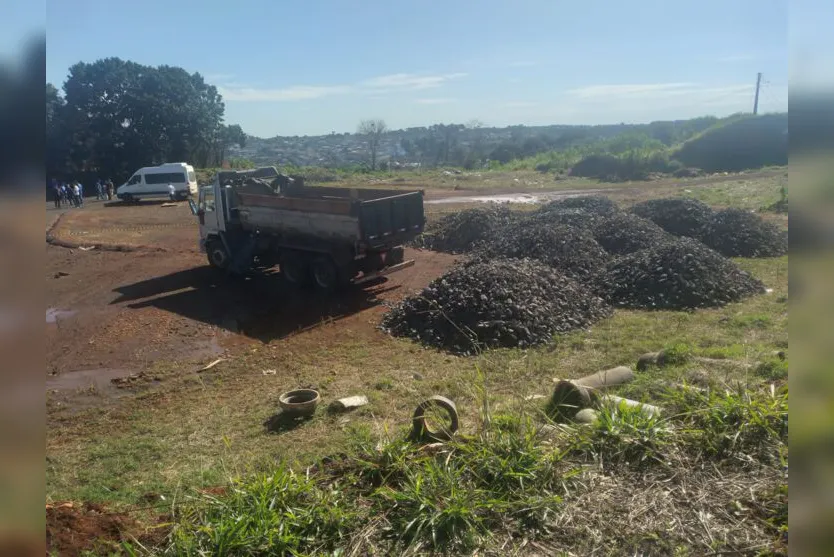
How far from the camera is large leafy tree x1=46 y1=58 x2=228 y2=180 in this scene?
4416 cm

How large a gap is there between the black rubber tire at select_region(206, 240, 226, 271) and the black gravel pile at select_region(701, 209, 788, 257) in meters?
12.3

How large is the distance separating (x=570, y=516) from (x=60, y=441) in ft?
19.4

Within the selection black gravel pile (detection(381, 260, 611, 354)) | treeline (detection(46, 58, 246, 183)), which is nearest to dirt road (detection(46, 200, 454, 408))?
black gravel pile (detection(381, 260, 611, 354))

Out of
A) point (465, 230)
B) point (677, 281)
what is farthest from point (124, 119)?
point (677, 281)

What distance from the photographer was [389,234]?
1257 centimetres

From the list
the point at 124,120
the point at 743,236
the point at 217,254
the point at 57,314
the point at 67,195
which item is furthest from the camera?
the point at 124,120

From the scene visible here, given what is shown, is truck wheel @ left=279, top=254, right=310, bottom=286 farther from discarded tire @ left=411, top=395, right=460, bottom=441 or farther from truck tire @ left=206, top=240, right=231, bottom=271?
discarded tire @ left=411, top=395, right=460, bottom=441

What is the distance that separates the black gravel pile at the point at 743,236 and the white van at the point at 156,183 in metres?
27.9

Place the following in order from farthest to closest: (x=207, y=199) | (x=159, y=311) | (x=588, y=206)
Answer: (x=588, y=206) → (x=207, y=199) → (x=159, y=311)

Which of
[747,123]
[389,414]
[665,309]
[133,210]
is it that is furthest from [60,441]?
[747,123]

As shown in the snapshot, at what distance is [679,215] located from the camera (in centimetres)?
1798

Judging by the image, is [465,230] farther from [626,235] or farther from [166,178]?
[166,178]

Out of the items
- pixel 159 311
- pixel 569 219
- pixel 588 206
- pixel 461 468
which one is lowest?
pixel 159 311

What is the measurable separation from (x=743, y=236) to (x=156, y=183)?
99.8ft
